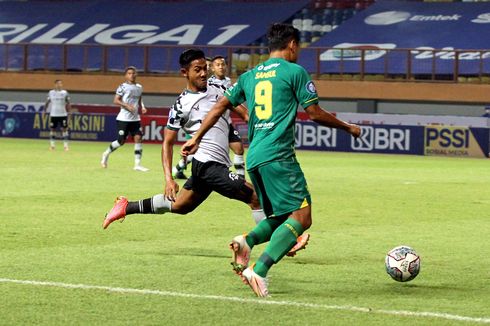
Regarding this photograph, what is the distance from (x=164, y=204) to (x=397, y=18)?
36510 mm

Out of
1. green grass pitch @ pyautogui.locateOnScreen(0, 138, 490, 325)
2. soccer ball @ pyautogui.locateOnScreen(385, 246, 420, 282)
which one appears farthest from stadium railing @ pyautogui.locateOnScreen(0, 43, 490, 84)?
soccer ball @ pyautogui.locateOnScreen(385, 246, 420, 282)

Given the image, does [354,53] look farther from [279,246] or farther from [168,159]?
[279,246]

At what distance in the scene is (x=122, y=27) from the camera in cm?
5091

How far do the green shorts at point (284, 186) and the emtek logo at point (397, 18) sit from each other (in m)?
38.0

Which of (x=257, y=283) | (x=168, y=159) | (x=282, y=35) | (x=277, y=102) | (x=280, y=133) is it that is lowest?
(x=257, y=283)

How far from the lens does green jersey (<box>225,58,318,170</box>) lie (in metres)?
8.82

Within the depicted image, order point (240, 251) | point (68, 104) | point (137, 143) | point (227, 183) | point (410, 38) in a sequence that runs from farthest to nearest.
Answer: point (410, 38), point (68, 104), point (137, 143), point (227, 183), point (240, 251)

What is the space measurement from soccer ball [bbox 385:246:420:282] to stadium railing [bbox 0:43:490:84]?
31.6 m

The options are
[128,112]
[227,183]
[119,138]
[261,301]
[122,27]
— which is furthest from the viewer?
[122,27]

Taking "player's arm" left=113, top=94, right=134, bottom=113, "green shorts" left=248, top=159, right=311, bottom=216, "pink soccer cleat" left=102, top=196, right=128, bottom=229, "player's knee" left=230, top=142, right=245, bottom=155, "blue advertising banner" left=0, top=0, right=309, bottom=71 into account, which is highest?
"blue advertising banner" left=0, top=0, right=309, bottom=71

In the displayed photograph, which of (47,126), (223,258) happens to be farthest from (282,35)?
(47,126)

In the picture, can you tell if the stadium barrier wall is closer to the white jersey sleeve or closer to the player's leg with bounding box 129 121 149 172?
the player's leg with bounding box 129 121 149 172

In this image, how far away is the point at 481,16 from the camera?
4522cm

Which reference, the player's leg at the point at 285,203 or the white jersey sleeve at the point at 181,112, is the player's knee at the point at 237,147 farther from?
the player's leg at the point at 285,203
